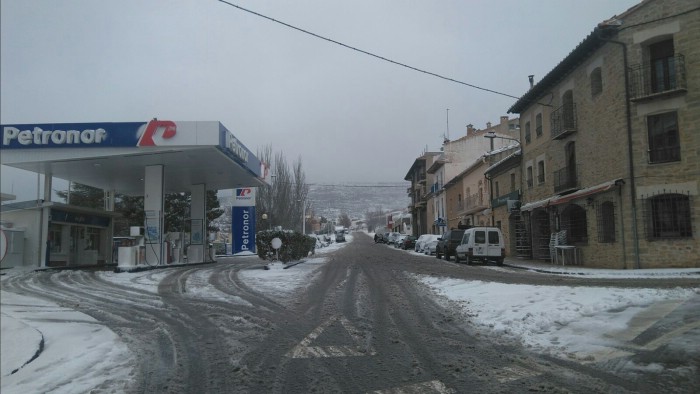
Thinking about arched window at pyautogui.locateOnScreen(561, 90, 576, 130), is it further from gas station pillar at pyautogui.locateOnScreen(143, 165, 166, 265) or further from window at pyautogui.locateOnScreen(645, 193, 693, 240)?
gas station pillar at pyautogui.locateOnScreen(143, 165, 166, 265)

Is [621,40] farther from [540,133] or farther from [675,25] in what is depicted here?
[540,133]

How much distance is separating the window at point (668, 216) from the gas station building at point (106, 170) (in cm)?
1704

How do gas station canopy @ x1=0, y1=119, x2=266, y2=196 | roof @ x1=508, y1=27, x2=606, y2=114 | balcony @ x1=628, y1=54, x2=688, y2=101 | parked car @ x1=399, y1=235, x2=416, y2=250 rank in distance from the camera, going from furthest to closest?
parked car @ x1=399, y1=235, x2=416, y2=250 < roof @ x1=508, y1=27, x2=606, y2=114 < gas station canopy @ x1=0, y1=119, x2=266, y2=196 < balcony @ x1=628, y1=54, x2=688, y2=101

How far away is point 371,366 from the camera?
6.07m

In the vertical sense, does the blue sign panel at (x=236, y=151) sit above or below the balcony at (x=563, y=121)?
below

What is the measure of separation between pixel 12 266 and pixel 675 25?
87.2ft

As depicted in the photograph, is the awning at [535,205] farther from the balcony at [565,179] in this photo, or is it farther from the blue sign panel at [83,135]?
the blue sign panel at [83,135]

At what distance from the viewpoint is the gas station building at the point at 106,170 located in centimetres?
1969

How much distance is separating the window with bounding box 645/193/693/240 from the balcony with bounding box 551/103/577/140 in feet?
20.2

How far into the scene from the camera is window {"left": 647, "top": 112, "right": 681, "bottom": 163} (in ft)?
60.3

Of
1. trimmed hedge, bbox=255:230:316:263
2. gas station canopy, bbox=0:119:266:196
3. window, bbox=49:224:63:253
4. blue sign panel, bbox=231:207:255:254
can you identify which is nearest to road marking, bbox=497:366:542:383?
gas station canopy, bbox=0:119:266:196

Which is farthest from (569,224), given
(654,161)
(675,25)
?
(675,25)

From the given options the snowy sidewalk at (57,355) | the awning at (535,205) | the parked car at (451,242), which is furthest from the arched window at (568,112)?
the snowy sidewalk at (57,355)

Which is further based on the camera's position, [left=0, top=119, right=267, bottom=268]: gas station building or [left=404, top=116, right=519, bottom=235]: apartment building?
[left=404, top=116, right=519, bottom=235]: apartment building
